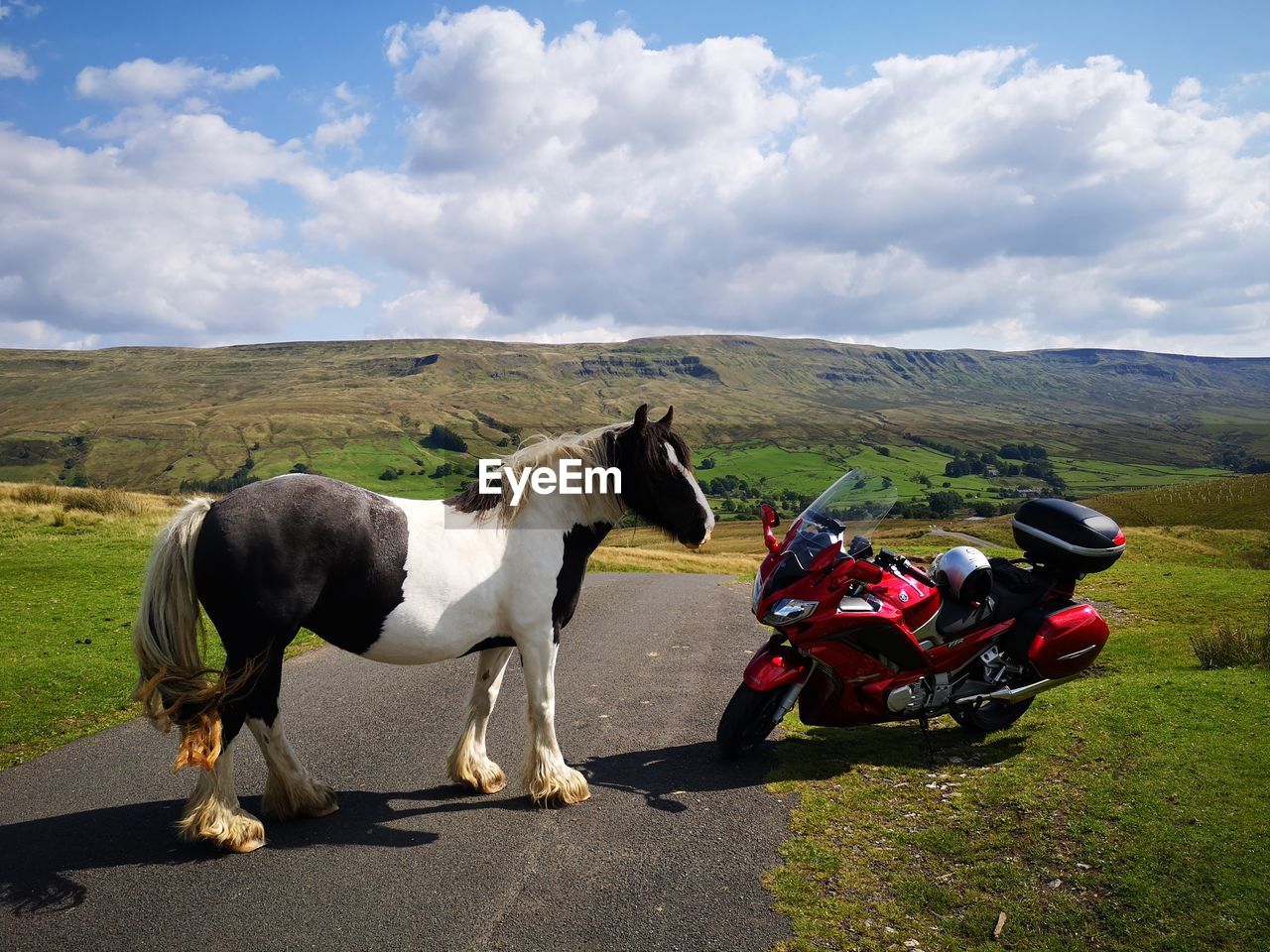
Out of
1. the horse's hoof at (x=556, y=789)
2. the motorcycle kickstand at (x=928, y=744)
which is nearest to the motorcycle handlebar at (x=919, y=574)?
the motorcycle kickstand at (x=928, y=744)

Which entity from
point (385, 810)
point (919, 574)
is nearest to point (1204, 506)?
point (919, 574)

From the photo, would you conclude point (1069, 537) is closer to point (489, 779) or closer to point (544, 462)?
point (544, 462)

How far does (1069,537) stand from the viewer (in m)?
6.44

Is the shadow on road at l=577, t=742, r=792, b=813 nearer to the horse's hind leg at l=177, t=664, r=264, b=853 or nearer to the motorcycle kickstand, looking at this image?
the motorcycle kickstand

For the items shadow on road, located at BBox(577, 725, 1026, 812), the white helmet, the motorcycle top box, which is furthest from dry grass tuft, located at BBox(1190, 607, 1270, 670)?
the white helmet

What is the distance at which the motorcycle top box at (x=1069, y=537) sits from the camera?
635 cm

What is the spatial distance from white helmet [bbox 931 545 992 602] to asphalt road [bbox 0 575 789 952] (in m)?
2.33

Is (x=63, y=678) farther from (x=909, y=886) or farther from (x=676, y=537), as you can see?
(x=909, y=886)

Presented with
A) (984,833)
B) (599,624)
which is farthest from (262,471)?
(984,833)

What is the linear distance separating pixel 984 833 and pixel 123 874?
18.1ft

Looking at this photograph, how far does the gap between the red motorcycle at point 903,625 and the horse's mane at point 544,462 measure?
142 cm

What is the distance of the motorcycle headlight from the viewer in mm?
5801

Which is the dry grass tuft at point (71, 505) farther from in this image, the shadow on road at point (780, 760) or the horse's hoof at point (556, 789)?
the shadow on road at point (780, 760)

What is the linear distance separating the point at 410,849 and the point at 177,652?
2.00m
